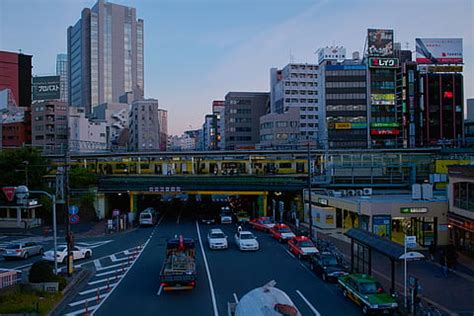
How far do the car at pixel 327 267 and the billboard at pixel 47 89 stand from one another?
304 ft

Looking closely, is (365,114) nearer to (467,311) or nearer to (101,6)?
(467,311)

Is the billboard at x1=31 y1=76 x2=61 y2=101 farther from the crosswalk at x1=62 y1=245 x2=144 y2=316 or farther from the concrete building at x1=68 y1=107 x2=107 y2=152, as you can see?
the crosswalk at x1=62 y1=245 x2=144 y2=316

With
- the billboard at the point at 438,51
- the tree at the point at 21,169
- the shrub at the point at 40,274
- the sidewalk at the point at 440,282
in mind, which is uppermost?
the billboard at the point at 438,51

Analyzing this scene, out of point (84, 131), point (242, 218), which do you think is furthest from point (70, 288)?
point (84, 131)

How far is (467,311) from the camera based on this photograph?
17.6 m

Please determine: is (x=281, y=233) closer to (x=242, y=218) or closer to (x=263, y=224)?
(x=263, y=224)

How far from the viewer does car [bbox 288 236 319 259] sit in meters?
27.8

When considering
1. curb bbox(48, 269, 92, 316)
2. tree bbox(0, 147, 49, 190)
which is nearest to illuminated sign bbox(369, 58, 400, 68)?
tree bbox(0, 147, 49, 190)

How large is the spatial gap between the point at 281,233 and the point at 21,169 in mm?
26515

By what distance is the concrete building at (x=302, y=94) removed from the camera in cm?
10681

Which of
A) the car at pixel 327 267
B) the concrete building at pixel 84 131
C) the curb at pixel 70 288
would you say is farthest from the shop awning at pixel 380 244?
the concrete building at pixel 84 131

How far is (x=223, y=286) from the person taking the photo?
22.0 m

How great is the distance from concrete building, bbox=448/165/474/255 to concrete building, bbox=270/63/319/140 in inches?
2952

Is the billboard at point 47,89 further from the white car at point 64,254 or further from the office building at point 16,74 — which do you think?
the white car at point 64,254
